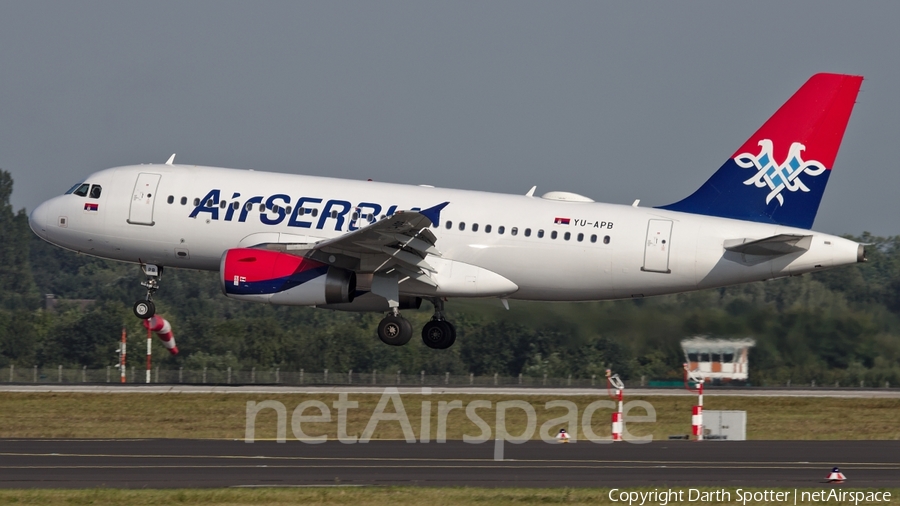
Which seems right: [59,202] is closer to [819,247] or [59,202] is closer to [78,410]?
[78,410]

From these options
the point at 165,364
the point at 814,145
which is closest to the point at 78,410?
the point at 814,145

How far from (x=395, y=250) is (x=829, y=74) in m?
13.8

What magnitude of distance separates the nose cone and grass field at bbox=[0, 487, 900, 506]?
2046 cm

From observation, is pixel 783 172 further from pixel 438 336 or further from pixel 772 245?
pixel 438 336

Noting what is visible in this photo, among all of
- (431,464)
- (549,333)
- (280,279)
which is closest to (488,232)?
(280,279)

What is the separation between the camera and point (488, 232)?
1447 inches

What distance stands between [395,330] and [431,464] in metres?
13.4

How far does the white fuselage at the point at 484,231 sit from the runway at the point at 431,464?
320 inches

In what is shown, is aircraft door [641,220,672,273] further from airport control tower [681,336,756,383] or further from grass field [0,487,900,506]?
grass field [0,487,900,506]

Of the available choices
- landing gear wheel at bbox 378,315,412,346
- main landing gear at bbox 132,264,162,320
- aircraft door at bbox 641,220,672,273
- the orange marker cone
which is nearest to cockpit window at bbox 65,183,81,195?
main landing gear at bbox 132,264,162,320

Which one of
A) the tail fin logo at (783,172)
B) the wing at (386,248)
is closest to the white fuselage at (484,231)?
the wing at (386,248)

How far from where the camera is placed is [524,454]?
25.4 meters

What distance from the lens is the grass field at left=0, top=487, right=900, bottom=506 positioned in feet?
62.8

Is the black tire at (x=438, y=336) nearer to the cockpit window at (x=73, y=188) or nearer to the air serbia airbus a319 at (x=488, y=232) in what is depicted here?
the air serbia airbus a319 at (x=488, y=232)
